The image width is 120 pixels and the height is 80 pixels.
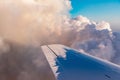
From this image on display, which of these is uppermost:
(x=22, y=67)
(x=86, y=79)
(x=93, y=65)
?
(x=22, y=67)

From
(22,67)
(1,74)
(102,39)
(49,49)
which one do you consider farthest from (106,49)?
(49,49)

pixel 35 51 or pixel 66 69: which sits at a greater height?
pixel 35 51

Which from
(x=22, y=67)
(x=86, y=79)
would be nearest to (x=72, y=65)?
(x=86, y=79)

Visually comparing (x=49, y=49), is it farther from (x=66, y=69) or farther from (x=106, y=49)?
(x=106, y=49)

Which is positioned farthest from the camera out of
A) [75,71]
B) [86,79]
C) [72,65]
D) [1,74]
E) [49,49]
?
[1,74]

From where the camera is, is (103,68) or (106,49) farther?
(106,49)

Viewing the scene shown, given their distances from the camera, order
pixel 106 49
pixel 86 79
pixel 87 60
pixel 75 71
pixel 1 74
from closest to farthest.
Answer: pixel 86 79 < pixel 75 71 < pixel 87 60 < pixel 1 74 < pixel 106 49
